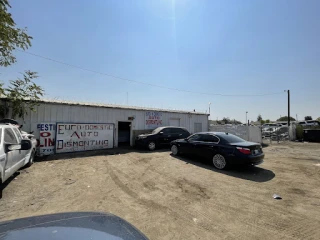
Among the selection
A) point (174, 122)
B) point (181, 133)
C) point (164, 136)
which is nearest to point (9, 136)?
point (164, 136)

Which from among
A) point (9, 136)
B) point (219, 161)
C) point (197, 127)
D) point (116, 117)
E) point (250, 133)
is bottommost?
point (219, 161)

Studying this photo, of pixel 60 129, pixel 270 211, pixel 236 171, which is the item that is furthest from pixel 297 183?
pixel 60 129

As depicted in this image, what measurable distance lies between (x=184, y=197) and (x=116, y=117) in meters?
9.83

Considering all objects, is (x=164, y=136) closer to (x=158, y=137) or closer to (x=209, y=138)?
(x=158, y=137)

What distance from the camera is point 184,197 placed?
4887 millimetres

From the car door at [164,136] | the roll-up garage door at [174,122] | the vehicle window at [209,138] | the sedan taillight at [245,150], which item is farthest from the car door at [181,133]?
the sedan taillight at [245,150]

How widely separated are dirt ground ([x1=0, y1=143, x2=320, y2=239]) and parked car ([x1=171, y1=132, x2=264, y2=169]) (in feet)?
1.57

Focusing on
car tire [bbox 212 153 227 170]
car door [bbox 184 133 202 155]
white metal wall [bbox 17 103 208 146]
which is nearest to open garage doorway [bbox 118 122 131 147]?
white metal wall [bbox 17 103 208 146]

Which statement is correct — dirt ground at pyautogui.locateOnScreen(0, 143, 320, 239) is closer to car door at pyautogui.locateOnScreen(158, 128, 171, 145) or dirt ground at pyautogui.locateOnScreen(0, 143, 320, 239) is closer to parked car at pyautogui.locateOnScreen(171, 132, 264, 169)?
parked car at pyautogui.locateOnScreen(171, 132, 264, 169)

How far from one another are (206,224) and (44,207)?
3568 mm

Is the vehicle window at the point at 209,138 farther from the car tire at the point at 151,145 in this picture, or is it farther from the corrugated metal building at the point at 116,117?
the corrugated metal building at the point at 116,117

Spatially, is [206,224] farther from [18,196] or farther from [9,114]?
[9,114]

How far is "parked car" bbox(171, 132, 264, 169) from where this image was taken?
728 centimetres

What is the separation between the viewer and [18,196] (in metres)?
4.90
